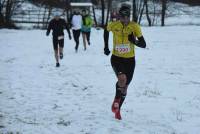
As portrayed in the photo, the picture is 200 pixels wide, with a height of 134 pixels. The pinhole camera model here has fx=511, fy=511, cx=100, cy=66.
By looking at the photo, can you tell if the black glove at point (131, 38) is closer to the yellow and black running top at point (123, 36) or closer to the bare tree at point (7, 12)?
the yellow and black running top at point (123, 36)

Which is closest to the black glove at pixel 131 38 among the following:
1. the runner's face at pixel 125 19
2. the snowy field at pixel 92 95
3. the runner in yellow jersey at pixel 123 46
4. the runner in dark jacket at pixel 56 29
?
the runner in yellow jersey at pixel 123 46

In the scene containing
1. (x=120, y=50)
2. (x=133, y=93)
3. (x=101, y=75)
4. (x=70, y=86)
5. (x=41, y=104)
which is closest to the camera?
(x=120, y=50)

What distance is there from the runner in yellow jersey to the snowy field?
0.60 meters

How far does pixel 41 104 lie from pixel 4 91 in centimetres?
190

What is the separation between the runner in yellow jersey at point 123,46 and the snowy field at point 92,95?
0.60 m

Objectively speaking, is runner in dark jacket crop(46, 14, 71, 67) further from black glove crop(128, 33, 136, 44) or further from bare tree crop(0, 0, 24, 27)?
bare tree crop(0, 0, 24, 27)

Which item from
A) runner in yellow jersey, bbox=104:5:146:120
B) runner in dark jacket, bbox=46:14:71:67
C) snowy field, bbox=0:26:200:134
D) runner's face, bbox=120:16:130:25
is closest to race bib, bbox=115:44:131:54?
runner in yellow jersey, bbox=104:5:146:120

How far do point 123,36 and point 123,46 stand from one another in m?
0.17

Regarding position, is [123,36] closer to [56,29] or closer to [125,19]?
[125,19]

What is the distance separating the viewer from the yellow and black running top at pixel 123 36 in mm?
8664

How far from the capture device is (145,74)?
15.1m

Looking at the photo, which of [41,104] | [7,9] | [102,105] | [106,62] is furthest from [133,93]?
[7,9]

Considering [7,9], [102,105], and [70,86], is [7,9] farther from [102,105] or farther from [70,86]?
[102,105]

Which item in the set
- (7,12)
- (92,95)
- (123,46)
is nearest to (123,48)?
(123,46)
